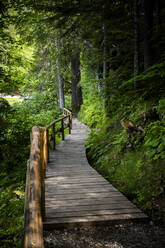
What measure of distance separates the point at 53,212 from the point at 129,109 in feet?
16.0

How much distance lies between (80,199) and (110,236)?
1.21 metres

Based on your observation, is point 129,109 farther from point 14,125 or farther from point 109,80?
point 14,125

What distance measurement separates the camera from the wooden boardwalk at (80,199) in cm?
341

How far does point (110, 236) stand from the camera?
10.0 ft

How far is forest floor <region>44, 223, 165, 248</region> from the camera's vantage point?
284 cm

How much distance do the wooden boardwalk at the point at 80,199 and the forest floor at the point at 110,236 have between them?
131 millimetres

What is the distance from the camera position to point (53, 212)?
3609 mm

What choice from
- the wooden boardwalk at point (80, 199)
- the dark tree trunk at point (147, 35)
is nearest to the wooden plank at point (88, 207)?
the wooden boardwalk at point (80, 199)

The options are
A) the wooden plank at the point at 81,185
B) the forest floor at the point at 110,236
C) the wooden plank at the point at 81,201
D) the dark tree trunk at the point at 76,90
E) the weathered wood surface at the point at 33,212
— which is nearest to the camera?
the weathered wood surface at the point at 33,212

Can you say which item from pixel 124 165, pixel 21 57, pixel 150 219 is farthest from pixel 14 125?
Answer: pixel 150 219

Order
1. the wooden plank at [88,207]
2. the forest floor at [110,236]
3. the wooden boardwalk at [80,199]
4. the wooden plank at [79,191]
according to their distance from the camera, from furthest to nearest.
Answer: the wooden plank at [79,191] < the wooden plank at [88,207] < the wooden boardwalk at [80,199] < the forest floor at [110,236]

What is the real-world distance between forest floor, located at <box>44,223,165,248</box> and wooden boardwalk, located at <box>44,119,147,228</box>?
0.13 metres

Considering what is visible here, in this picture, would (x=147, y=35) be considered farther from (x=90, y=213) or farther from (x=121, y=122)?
(x=90, y=213)

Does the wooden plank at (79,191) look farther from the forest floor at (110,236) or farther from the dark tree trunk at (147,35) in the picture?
Answer: the dark tree trunk at (147,35)
